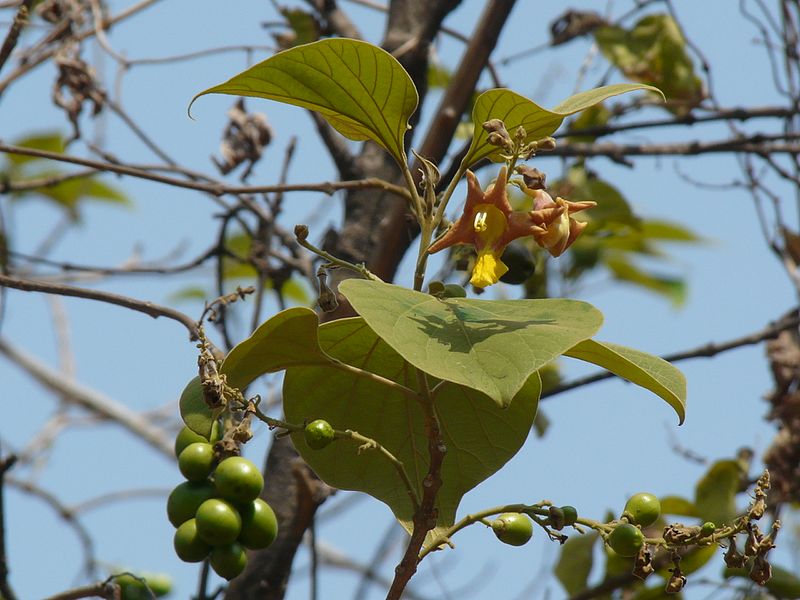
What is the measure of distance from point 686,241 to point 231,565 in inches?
101

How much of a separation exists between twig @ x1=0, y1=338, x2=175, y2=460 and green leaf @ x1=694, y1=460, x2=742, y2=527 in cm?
263

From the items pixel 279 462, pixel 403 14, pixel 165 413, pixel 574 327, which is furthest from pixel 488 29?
pixel 165 413

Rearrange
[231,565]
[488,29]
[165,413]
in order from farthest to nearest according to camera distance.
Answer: [165,413], [488,29], [231,565]

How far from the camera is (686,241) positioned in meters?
3.38

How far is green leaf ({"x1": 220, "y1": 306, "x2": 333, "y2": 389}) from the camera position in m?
1.00

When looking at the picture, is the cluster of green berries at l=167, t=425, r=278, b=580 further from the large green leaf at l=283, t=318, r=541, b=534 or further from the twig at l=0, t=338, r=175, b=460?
the twig at l=0, t=338, r=175, b=460

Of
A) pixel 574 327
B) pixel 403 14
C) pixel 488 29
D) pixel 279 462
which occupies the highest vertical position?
pixel 403 14

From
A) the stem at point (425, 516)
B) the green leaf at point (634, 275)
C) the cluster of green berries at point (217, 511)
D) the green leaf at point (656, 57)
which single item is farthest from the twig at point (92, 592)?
the green leaf at point (634, 275)

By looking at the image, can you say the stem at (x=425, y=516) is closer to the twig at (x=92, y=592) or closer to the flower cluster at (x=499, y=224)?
the flower cluster at (x=499, y=224)

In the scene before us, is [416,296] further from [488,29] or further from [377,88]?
[488,29]

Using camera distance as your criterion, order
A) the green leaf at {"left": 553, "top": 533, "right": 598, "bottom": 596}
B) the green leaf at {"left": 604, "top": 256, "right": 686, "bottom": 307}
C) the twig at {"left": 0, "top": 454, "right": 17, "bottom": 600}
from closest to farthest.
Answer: the twig at {"left": 0, "top": 454, "right": 17, "bottom": 600} < the green leaf at {"left": 553, "top": 533, "right": 598, "bottom": 596} < the green leaf at {"left": 604, "top": 256, "right": 686, "bottom": 307}

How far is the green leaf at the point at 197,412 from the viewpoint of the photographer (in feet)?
3.51

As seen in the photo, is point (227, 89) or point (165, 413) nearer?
point (227, 89)

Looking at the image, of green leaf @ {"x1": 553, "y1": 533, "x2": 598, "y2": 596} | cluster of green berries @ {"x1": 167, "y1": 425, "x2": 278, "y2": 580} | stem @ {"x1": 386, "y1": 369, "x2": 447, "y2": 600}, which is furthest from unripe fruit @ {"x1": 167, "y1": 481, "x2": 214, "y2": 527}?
green leaf @ {"x1": 553, "y1": 533, "x2": 598, "y2": 596}
